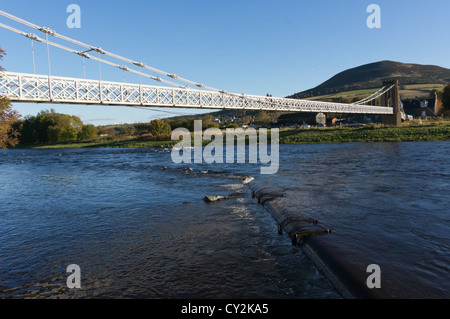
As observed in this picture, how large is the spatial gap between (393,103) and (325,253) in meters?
76.3

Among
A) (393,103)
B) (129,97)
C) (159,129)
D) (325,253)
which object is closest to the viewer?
(325,253)

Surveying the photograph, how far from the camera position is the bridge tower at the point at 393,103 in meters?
65.2

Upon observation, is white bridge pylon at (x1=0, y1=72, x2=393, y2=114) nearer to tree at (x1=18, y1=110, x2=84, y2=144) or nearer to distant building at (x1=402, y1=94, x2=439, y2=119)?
distant building at (x1=402, y1=94, x2=439, y2=119)

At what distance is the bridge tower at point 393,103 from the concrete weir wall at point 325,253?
208 feet

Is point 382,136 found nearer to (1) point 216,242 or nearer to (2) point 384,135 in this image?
(2) point 384,135

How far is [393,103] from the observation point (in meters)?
Answer: 69.1

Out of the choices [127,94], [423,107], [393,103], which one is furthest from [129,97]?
[423,107]

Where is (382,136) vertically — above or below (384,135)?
below

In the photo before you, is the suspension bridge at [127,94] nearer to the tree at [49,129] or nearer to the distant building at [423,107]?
the distant building at [423,107]

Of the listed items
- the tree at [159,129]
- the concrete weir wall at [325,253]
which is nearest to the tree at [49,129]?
the tree at [159,129]

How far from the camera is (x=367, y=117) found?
91.6 meters

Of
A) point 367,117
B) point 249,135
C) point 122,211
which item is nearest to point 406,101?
point 367,117
